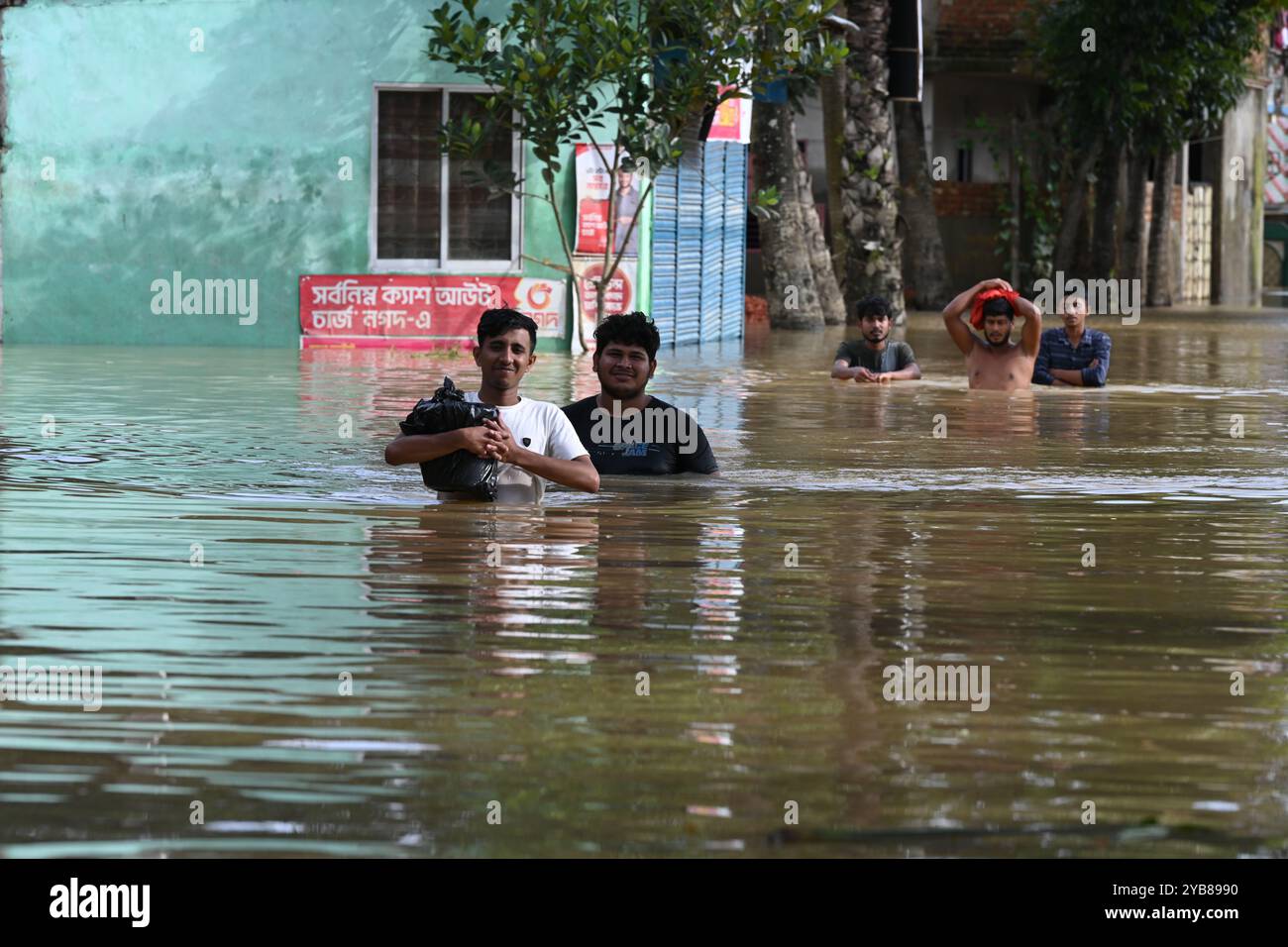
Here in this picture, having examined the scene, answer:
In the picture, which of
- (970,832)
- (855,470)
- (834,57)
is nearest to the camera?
(970,832)

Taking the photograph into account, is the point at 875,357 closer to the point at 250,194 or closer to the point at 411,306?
the point at 411,306

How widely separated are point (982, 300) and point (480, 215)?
731 centimetres

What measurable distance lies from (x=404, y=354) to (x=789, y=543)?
45.7ft

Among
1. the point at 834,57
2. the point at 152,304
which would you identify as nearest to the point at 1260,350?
the point at 834,57

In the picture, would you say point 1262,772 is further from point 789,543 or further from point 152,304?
point 152,304

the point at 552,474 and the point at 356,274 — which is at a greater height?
the point at 356,274

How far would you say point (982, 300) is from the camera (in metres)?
16.7

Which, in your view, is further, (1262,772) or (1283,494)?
(1283,494)

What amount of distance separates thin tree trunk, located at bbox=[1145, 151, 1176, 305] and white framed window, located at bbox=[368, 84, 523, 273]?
62.8 feet

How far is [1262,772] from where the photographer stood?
4.94 m

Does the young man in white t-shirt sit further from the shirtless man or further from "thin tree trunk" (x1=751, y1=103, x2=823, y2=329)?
"thin tree trunk" (x1=751, y1=103, x2=823, y2=329)
